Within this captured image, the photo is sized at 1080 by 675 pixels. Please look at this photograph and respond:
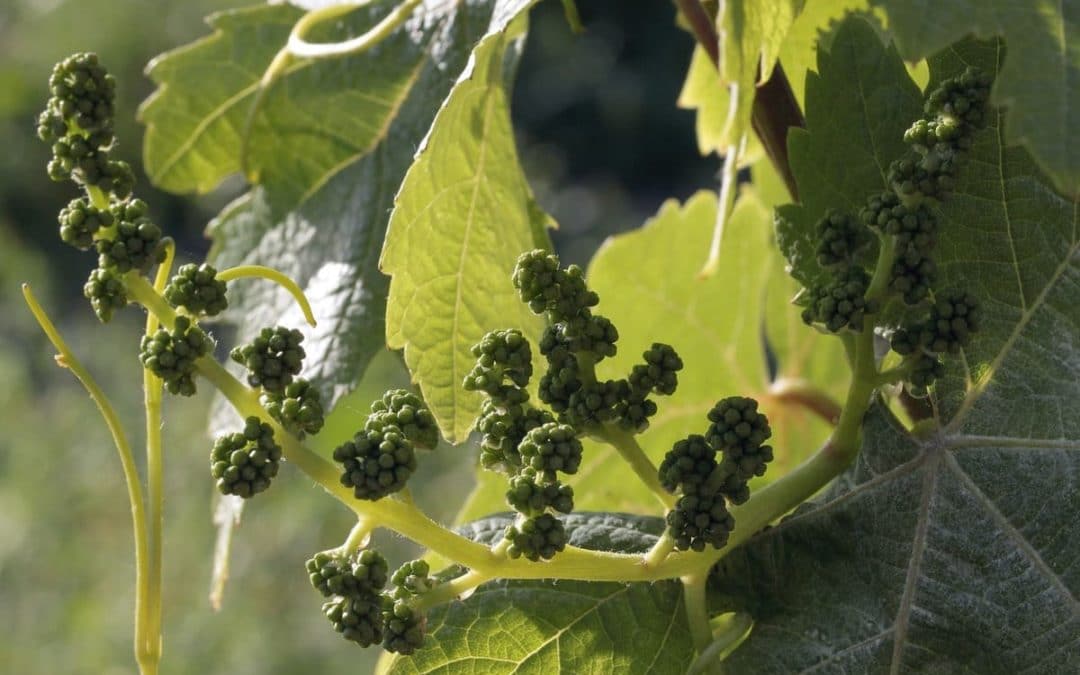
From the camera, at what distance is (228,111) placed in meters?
1.18

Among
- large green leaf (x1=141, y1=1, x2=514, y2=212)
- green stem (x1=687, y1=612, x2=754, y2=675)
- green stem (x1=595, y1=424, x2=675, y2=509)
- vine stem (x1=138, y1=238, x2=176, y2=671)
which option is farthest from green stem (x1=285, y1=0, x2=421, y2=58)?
green stem (x1=687, y1=612, x2=754, y2=675)

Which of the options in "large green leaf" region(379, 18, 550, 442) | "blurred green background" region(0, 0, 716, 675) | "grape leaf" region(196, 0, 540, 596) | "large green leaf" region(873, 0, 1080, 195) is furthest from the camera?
"blurred green background" region(0, 0, 716, 675)

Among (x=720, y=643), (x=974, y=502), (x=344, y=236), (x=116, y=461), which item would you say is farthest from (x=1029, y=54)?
(x=116, y=461)

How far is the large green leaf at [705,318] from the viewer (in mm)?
1357

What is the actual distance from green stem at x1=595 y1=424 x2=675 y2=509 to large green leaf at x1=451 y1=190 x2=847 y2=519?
22.5 inches

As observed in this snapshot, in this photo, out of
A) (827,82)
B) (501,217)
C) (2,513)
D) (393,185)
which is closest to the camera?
(827,82)

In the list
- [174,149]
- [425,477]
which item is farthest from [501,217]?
[425,477]

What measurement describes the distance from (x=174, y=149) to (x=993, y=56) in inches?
30.1

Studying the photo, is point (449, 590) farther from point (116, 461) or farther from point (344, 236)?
point (116, 461)

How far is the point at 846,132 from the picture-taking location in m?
0.78

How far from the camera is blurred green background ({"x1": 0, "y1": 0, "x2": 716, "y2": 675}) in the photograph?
12.9 feet

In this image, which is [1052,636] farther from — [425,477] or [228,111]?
[425,477]

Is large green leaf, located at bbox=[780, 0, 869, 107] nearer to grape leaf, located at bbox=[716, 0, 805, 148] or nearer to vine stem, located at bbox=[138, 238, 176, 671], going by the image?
grape leaf, located at bbox=[716, 0, 805, 148]

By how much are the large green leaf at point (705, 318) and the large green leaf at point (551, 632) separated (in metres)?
0.51
